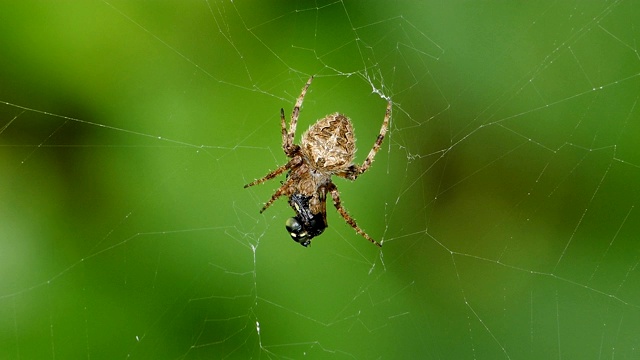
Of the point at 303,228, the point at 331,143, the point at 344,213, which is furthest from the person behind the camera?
the point at 344,213

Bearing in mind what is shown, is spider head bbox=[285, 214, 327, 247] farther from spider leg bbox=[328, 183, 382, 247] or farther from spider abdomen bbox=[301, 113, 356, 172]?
spider abdomen bbox=[301, 113, 356, 172]

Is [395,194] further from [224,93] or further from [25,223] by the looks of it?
[25,223]

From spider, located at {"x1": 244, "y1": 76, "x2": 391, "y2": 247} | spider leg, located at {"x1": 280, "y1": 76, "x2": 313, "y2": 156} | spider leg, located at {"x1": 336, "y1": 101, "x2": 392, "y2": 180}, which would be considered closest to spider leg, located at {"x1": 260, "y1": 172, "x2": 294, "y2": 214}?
spider, located at {"x1": 244, "y1": 76, "x2": 391, "y2": 247}

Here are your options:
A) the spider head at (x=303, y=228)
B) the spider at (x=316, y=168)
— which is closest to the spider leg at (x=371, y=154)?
the spider at (x=316, y=168)

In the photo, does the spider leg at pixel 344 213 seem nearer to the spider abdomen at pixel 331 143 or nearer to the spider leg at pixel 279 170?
the spider abdomen at pixel 331 143

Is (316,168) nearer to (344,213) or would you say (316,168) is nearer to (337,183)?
(337,183)

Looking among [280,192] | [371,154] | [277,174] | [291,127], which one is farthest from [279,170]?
[371,154]

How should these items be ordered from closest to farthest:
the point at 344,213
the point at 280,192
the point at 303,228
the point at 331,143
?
the point at 303,228
the point at 331,143
the point at 344,213
the point at 280,192
